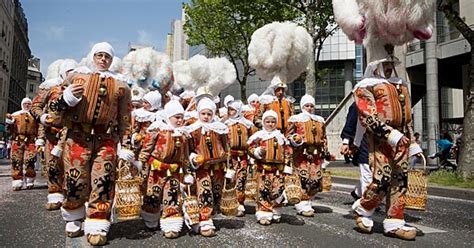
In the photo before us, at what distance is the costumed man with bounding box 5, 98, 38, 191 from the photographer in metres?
8.46

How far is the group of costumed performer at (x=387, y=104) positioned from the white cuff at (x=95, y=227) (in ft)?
8.79

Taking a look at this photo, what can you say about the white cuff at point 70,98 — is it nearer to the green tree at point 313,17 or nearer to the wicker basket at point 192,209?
the wicker basket at point 192,209

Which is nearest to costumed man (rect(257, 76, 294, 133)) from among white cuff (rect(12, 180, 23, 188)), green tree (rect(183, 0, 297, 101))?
white cuff (rect(12, 180, 23, 188))

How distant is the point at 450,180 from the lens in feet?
33.2

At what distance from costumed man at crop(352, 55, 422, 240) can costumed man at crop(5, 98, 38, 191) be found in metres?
6.58

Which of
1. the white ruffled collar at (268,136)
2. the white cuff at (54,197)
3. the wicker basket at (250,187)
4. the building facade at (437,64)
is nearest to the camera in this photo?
the white ruffled collar at (268,136)

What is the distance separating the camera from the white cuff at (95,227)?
4.18 meters

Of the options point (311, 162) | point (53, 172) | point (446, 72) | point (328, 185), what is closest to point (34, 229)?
point (53, 172)

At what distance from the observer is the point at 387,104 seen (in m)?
4.59

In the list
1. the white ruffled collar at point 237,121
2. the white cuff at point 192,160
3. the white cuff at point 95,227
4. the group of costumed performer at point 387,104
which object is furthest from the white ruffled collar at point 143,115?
the group of costumed performer at point 387,104

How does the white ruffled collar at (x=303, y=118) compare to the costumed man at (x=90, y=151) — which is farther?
the white ruffled collar at (x=303, y=118)

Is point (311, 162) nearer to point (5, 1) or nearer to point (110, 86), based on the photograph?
point (110, 86)

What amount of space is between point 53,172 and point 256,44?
4299mm

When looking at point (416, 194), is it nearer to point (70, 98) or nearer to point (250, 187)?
point (250, 187)
